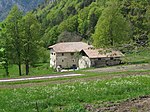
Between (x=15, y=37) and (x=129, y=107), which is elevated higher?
(x=15, y=37)

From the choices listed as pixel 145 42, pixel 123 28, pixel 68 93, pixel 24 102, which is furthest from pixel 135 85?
pixel 123 28

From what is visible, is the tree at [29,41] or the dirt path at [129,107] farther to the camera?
the tree at [29,41]

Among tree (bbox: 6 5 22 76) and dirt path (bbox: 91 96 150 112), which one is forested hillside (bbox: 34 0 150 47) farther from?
tree (bbox: 6 5 22 76)

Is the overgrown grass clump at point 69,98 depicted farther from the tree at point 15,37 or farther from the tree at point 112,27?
the tree at point 112,27

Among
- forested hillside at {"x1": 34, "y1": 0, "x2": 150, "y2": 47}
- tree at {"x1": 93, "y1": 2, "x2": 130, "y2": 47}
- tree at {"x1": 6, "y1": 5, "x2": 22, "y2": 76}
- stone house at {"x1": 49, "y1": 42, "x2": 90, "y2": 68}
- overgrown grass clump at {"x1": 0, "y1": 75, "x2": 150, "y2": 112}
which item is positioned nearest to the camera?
forested hillside at {"x1": 34, "y1": 0, "x2": 150, "y2": 47}

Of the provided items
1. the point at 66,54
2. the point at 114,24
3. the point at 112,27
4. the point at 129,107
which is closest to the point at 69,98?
the point at 129,107

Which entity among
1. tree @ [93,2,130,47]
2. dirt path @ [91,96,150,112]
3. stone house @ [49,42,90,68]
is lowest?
dirt path @ [91,96,150,112]

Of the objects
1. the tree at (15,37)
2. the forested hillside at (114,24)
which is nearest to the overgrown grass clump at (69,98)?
the forested hillside at (114,24)

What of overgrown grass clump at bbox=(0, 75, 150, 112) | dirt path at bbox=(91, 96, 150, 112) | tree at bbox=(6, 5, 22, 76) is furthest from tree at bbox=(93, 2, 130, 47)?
dirt path at bbox=(91, 96, 150, 112)

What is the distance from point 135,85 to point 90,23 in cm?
14511

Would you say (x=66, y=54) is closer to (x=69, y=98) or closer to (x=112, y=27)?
(x=112, y=27)

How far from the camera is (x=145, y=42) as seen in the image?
42.3ft

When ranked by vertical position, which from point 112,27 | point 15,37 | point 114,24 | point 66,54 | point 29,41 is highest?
point 114,24

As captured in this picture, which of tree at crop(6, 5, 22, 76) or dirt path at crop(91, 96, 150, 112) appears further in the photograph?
tree at crop(6, 5, 22, 76)
